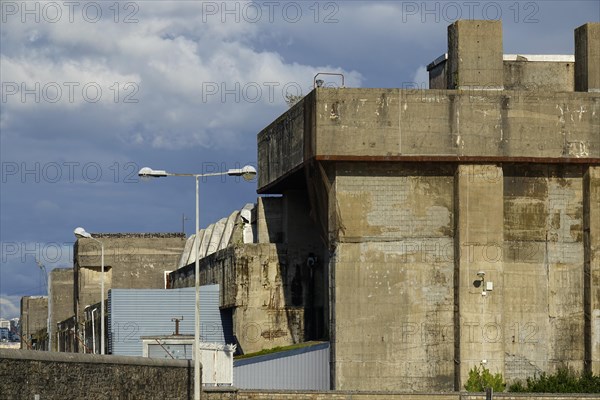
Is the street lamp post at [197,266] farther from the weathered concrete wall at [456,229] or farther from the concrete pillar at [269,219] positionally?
the concrete pillar at [269,219]

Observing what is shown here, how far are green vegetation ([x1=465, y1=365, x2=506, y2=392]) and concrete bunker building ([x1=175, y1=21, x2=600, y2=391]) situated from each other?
15.0 inches

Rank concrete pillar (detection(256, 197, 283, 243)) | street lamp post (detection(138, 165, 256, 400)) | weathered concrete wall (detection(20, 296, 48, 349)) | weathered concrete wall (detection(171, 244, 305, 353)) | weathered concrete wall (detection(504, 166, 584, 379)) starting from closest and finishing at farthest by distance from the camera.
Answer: street lamp post (detection(138, 165, 256, 400))
weathered concrete wall (detection(504, 166, 584, 379))
weathered concrete wall (detection(171, 244, 305, 353))
concrete pillar (detection(256, 197, 283, 243))
weathered concrete wall (detection(20, 296, 48, 349))

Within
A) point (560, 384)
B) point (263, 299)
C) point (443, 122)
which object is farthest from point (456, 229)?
point (263, 299)

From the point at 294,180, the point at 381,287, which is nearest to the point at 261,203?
the point at 294,180

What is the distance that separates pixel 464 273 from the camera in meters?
54.8

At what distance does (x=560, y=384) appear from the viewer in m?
53.8

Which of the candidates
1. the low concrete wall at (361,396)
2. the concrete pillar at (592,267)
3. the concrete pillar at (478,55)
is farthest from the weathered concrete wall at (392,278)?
the concrete pillar at (592,267)

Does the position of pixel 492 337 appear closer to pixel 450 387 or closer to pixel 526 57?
pixel 450 387

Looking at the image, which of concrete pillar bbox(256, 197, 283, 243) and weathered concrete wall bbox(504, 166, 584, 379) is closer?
weathered concrete wall bbox(504, 166, 584, 379)

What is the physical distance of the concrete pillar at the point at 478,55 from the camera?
5666 centimetres

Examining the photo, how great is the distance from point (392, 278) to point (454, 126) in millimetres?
7106

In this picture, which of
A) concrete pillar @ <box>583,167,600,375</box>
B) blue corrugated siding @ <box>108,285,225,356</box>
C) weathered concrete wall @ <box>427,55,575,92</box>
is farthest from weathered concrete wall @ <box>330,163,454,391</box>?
blue corrugated siding @ <box>108,285,225,356</box>

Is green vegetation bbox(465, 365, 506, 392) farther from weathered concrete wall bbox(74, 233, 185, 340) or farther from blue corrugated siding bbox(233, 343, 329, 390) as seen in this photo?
A: weathered concrete wall bbox(74, 233, 185, 340)

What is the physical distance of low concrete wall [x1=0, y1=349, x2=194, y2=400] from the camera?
30.0 meters
